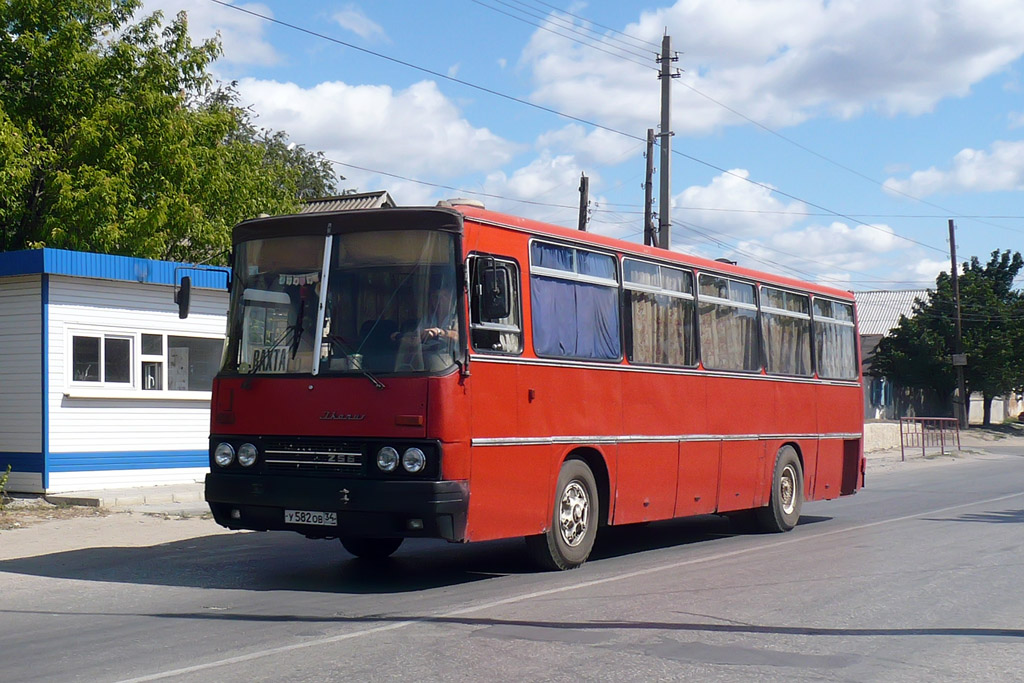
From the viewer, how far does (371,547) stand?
465 inches

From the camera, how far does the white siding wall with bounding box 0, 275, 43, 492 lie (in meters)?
17.8

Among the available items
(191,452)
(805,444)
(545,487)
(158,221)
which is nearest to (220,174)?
(158,221)

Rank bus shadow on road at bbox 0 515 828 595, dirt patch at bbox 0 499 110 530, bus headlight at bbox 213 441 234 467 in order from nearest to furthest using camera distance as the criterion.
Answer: bus headlight at bbox 213 441 234 467, bus shadow on road at bbox 0 515 828 595, dirt patch at bbox 0 499 110 530

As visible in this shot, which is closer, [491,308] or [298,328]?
[491,308]

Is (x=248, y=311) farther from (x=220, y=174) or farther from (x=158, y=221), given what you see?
(x=220, y=174)

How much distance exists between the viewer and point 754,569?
36.9 ft

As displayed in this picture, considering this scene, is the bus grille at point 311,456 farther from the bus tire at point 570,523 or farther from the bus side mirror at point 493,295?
the bus tire at point 570,523

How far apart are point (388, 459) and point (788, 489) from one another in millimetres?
7758

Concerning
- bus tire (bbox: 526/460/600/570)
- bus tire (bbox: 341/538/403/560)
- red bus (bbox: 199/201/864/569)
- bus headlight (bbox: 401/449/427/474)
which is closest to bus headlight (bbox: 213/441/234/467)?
red bus (bbox: 199/201/864/569)

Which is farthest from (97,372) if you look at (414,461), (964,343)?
(964,343)

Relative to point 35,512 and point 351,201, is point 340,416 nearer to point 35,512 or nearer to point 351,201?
point 351,201

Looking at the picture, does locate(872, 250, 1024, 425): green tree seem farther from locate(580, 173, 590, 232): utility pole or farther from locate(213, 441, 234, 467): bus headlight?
locate(213, 441, 234, 467): bus headlight

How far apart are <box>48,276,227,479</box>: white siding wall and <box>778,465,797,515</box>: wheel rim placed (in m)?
10.1

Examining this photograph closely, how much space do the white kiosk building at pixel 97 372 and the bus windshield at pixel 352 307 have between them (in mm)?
7296
